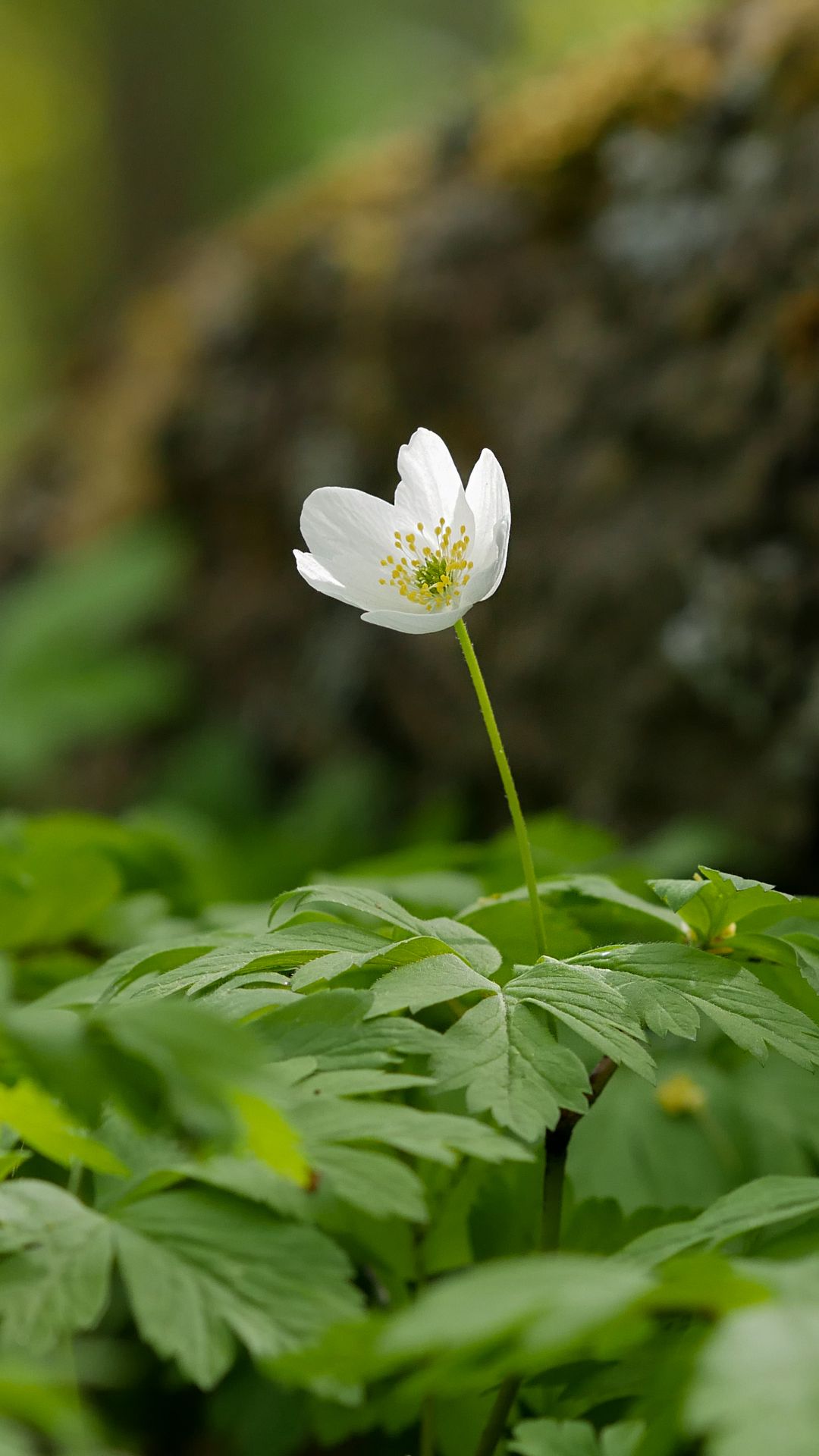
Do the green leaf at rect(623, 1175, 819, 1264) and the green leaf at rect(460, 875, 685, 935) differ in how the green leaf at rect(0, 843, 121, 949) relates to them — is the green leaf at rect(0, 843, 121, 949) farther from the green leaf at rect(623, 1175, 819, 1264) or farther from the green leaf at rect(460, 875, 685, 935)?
the green leaf at rect(623, 1175, 819, 1264)

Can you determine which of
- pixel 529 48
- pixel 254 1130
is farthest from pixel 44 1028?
pixel 529 48

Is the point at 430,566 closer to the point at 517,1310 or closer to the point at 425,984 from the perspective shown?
the point at 425,984

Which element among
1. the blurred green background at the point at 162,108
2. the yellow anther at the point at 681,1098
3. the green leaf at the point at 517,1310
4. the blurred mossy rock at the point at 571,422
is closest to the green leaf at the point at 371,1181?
the green leaf at the point at 517,1310

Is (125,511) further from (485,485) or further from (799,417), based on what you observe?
(485,485)

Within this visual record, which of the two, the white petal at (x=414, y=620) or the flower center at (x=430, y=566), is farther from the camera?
the flower center at (x=430, y=566)

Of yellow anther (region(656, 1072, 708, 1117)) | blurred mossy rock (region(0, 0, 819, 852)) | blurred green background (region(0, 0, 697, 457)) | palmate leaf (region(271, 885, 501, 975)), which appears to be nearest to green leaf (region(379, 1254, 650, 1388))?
palmate leaf (region(271, 885, 501, 975))

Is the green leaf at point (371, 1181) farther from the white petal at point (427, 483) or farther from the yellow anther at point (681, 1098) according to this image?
the yellow anther at point (681, 1098)
